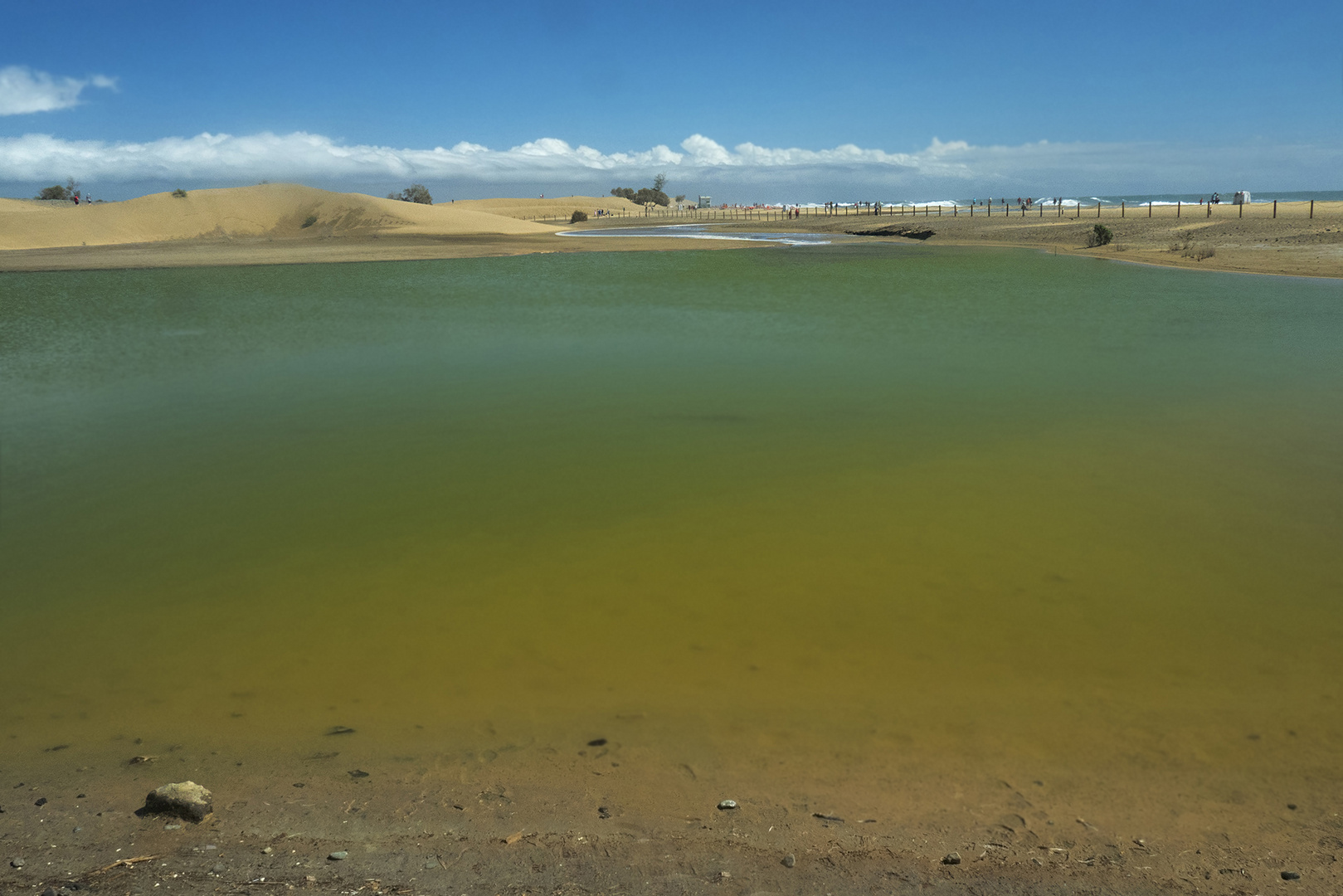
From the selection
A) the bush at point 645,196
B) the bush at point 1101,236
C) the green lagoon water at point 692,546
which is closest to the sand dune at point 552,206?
the bush at point 645,196

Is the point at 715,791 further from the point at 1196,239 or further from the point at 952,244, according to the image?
the point at 952,244

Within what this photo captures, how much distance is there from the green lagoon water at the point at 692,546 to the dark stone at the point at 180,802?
79 cm

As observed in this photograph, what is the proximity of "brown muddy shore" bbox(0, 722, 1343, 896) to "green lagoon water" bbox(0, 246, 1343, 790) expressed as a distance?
298 millimetres

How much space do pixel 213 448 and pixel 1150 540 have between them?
28.4 feet

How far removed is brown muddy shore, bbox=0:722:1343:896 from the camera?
3.31m

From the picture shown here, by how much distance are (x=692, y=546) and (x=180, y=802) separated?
3.79 meters

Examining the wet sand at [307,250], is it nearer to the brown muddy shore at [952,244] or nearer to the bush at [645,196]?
the brown muddy shore at [952,244]

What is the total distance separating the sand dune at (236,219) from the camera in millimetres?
56031

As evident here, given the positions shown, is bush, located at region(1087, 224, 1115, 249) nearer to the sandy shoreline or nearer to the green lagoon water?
the sandy shoreline

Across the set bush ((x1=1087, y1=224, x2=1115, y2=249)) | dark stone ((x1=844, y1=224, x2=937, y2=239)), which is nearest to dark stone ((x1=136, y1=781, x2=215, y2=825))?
bush ((x1=1087, y1=224, x2=1115, y2=249))

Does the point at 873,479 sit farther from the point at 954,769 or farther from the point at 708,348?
the point at 708,348

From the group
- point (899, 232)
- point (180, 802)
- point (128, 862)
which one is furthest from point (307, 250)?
point (128, 862)

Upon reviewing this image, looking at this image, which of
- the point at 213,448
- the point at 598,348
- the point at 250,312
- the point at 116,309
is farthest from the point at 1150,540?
the point at 116,309

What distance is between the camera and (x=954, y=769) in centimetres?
418
